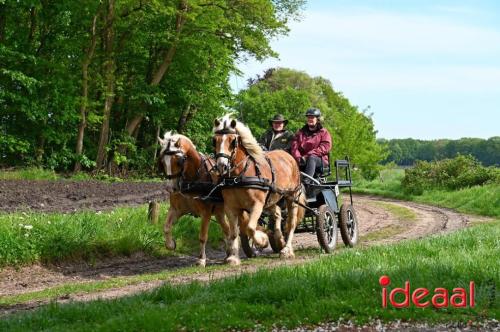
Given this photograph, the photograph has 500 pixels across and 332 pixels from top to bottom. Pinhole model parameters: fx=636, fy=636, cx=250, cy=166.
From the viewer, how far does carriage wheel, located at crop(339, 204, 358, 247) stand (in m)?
12.6

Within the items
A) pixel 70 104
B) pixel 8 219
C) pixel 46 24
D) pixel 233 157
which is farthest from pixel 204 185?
pixel 46 24

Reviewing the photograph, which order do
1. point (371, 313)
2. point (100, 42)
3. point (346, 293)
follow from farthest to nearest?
point (100, 42) → point (346, 293) → point (371, 313)

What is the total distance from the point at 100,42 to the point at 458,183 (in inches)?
664

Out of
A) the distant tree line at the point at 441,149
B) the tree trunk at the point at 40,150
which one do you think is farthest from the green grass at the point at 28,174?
the distant tree line at the point at 441,149

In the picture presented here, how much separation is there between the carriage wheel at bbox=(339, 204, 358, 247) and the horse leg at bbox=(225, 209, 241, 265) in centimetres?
287

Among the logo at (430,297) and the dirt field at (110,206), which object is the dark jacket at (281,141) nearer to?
the dirt field at (110,206)

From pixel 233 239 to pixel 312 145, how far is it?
280 centimetres

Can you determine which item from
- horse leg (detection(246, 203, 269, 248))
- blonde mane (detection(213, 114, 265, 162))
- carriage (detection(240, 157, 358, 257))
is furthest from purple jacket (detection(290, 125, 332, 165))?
horse leg (detection(246, 203, 269, 248))

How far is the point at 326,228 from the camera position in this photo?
39.1ft

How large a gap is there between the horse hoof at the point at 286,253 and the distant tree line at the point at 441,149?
71311 millimetres

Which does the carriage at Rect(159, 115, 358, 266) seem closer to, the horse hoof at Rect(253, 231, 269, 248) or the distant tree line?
the horse hoof at Rect(253, 231, 269, 248)

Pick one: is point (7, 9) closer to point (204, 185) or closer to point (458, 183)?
point (204, 185)

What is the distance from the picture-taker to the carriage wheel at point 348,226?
12570 millimetres

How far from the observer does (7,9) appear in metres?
25.2
